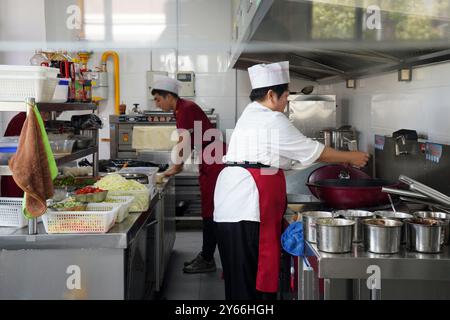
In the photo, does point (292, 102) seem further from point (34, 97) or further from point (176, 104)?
point (34, 97)

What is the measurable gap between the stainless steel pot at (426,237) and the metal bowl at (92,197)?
4.98 ft

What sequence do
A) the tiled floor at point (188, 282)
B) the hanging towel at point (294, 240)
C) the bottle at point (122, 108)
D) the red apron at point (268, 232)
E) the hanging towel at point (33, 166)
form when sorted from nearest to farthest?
the hanging towel at point (33, 166), the hanging towel at point (294, 240), the red apron at point (268, 232), the tiled floor at point (188, 282), the bottle at point (122, 108)

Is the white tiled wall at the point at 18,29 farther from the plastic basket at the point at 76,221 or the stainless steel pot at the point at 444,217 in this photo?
the stainless steel pot at the point at 444,217

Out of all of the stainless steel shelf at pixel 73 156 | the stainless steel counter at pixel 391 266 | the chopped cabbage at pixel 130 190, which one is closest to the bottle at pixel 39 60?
the stainless steel shelf at pixel 73 156

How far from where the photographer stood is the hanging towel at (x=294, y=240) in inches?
90.5

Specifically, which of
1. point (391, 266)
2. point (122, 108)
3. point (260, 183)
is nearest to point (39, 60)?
point (260, 183)

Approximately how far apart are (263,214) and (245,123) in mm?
498

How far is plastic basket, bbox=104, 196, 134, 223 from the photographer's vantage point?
2610 mm

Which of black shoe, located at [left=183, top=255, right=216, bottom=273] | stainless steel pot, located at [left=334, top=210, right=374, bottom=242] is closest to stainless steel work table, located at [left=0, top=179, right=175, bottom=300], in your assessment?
stainless steel pot, located at [left=334, top=210, right=374, bottom=242]

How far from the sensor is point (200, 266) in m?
4.46

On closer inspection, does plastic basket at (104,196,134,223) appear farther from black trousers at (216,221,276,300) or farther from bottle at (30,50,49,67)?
bottle at (30,50,49,67)

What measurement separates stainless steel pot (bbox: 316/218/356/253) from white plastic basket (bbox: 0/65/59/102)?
4.72 feet

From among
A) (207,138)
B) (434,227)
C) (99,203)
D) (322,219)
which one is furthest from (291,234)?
(207,138)

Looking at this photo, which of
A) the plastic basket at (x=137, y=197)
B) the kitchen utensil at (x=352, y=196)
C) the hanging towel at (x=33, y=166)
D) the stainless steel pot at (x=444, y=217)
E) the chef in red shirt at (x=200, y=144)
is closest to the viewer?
the stainless steel pot at (x=444, y=217)
